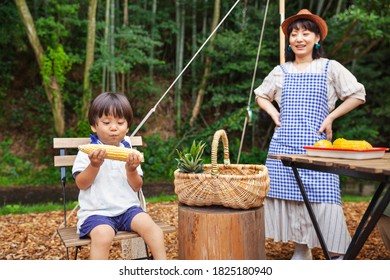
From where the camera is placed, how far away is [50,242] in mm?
3701

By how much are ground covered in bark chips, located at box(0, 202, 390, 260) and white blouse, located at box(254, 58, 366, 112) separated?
126 cm

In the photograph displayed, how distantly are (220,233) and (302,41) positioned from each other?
4.80ft

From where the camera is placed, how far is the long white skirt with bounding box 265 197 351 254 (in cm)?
277

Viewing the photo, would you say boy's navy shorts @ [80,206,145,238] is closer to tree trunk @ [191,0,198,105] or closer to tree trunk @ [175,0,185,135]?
tree trunk @ [175,0,185,135]

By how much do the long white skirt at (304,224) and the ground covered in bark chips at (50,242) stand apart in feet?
1.30

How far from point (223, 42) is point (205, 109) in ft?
7.17

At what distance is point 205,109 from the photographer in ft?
35.5

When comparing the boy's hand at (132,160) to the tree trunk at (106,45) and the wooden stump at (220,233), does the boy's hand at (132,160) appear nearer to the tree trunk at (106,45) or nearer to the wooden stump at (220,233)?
the wooden stump at (220,233)

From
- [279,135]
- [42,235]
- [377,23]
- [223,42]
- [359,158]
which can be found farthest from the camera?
[223,42]

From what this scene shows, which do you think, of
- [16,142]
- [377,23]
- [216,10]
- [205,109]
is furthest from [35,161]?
[377,23]

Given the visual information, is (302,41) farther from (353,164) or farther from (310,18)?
(353,164)

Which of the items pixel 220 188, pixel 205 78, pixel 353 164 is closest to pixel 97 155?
pixel 220 188
